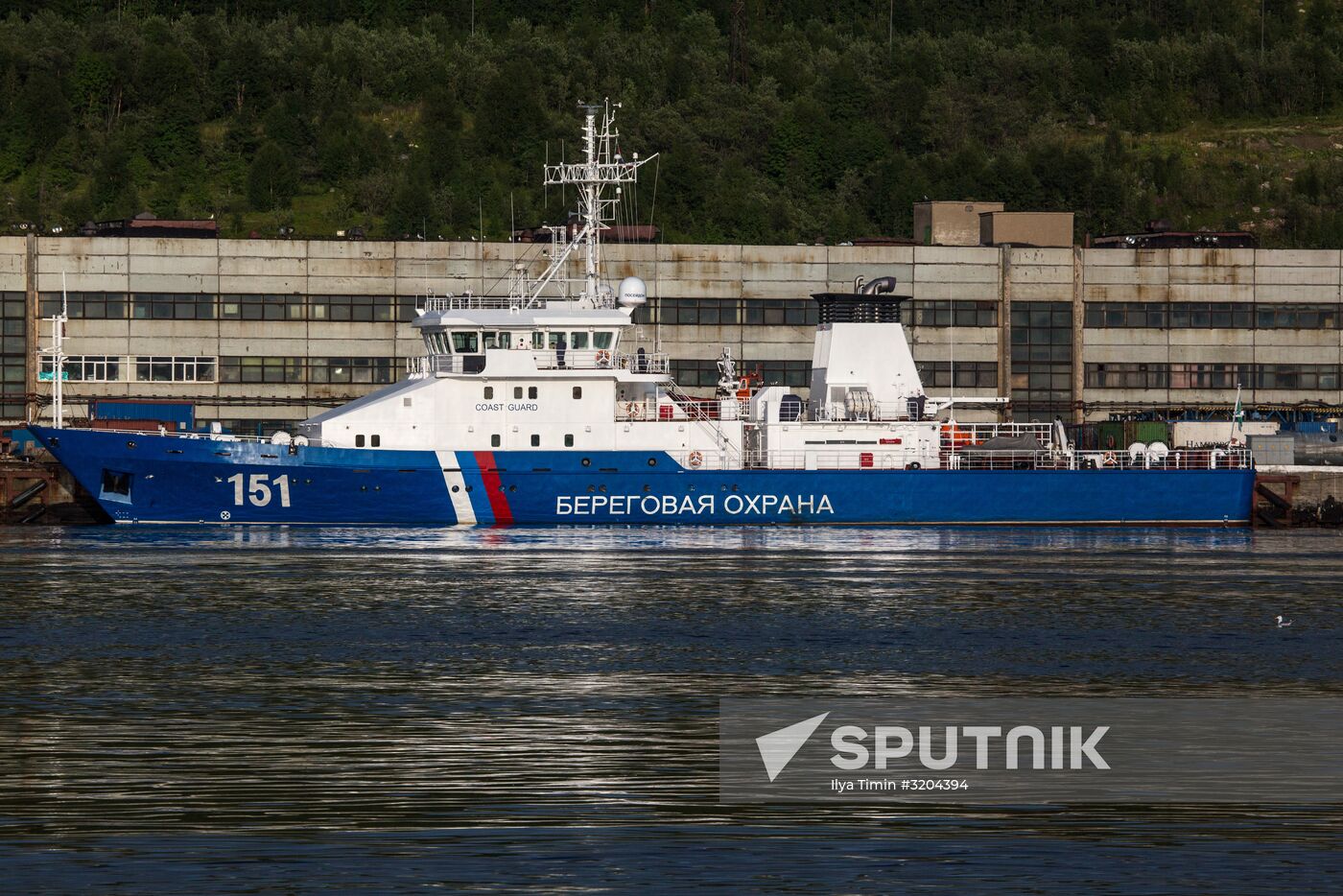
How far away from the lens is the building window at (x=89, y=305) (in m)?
71.1

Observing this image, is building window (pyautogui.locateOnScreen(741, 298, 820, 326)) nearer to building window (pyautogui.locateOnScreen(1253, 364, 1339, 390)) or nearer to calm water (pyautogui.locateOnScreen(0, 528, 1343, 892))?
building window (pyautogui.locateOnScreen(1253, 364, 1339, 390))

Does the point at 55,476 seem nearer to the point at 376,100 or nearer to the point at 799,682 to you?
the point at 799,682

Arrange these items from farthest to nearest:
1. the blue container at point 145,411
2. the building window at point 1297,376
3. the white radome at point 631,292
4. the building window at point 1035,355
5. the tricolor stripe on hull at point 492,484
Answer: the building window at point 1297,376, the building window at point 1035,355, the blue container at point 145,411, the white radome at point 631,292, the tricolor stripe on hull at point 492,484

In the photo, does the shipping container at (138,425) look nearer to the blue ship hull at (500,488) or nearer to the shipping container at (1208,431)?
the blue ship hull at (500,488)

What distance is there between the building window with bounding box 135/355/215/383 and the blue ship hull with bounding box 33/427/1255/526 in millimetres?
18819

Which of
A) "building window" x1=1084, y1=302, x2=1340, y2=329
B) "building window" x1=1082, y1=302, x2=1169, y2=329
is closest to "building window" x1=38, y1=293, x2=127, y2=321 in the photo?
"building window" x1=1082, y1=302, x2=1169, y2=329

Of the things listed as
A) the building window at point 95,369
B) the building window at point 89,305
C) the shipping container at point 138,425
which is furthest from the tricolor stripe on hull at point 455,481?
the building window at point 89,305

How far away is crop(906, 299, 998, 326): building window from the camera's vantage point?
74812mm

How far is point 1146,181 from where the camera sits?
129750 millimetres

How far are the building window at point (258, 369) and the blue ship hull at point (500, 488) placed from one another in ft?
62.9

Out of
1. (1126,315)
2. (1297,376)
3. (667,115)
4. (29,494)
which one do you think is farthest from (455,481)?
(667,115)

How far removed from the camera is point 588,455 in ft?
172

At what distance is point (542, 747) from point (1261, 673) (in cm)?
1155

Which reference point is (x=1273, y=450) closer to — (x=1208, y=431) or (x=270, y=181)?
(x=1208, y=431)
